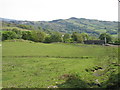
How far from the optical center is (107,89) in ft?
58.4

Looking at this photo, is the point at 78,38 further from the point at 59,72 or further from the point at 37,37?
the point at 59,72

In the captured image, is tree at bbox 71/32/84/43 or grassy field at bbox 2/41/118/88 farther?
tree at bbox 71/32/84/43

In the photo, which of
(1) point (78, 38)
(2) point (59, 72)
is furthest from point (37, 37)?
(2) point (59, 72)

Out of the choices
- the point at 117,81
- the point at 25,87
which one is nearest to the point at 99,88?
the point at 117,81

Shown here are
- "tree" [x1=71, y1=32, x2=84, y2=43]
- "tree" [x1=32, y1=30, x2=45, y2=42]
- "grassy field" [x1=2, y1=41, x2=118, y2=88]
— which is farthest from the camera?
"tree" [x1=71, y1=32, x2=84, y2=43]

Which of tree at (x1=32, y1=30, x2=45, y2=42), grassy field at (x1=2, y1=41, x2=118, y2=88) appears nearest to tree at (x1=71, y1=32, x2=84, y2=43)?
tree at (x1=32, y1=30, x2=45, y2=42)

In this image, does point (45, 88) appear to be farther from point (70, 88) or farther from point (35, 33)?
point (35, 33)

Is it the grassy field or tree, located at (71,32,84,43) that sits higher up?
tree, located at (71,32,84,43)

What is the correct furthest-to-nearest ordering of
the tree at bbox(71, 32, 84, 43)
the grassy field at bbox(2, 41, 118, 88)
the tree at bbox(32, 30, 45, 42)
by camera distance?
the tree at bbox(71, 32, 84, 43)
the tree at bbox(32, 30, 45, 42)
the grassy field at bbox(2, 41, 118, 88)

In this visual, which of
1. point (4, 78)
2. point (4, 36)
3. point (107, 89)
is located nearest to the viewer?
point (107, 89)

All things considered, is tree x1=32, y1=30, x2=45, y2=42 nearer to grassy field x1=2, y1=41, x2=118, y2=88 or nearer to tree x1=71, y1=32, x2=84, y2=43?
tree x1=71, y1=32, x2=84, y2=43

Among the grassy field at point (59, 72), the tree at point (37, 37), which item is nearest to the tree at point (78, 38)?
the tree at point (37, 37)

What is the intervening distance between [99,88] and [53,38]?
13850cm

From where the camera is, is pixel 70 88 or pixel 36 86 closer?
pixel 70 88
